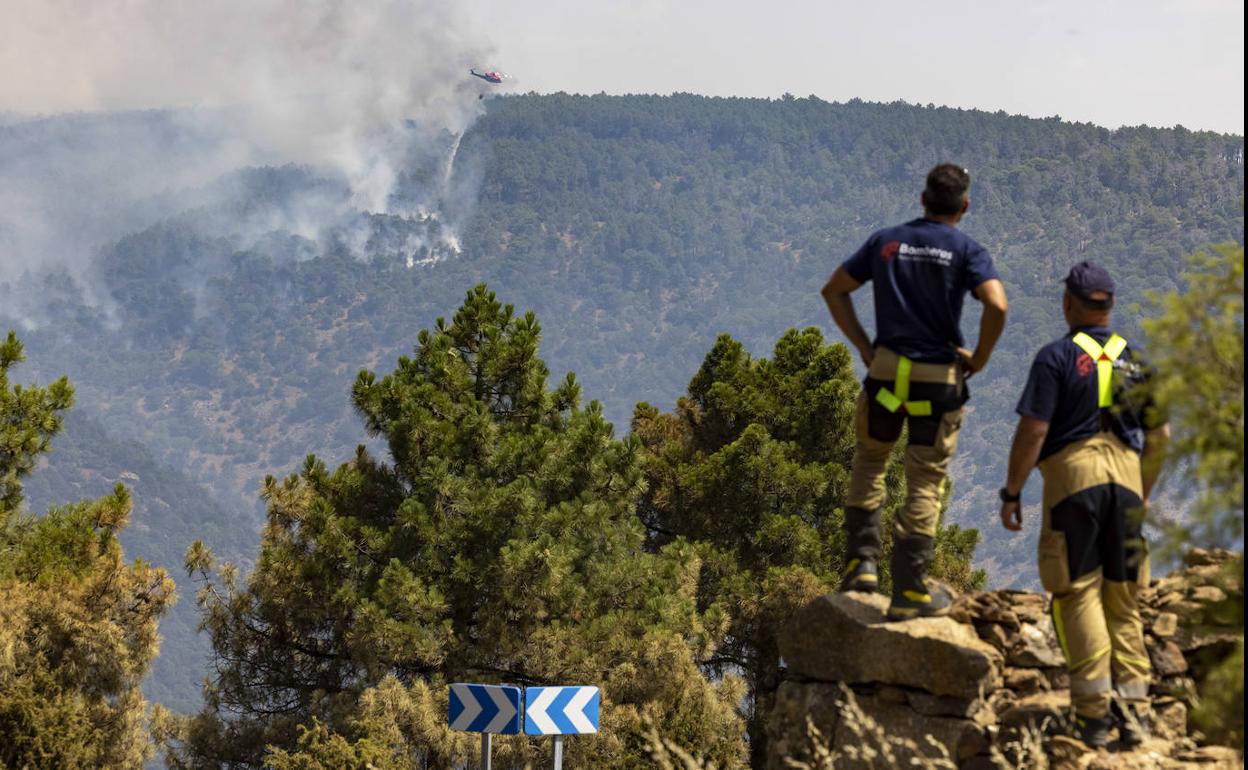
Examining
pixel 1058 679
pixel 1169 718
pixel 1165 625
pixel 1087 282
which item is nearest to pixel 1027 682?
pixel 1058 679

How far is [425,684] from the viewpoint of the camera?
2673 cm

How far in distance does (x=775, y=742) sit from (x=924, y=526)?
4.99ft

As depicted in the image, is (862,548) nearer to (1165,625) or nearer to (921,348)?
(921,348)

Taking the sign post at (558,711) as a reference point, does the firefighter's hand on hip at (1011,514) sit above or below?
above

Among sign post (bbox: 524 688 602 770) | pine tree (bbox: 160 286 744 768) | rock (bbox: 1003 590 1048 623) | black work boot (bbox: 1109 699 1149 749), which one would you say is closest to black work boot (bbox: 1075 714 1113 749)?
black work boot (bbox: 1109 699 1149 749)

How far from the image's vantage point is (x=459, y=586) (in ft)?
91.7

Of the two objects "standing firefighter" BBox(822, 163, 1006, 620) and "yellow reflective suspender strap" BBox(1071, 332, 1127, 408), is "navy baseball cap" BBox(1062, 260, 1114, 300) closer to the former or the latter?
"yellow reflective suspender strap" BBox(1071, 332, 1127, 408)

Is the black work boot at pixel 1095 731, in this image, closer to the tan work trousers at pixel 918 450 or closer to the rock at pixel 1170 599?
the tan work trousers at pixel 918 450

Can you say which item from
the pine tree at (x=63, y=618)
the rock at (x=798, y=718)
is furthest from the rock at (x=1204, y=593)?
the pine tree at (x=63, y=618)

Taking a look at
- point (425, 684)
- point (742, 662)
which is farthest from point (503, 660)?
point (742, 662)

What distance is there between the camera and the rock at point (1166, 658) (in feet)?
32.0

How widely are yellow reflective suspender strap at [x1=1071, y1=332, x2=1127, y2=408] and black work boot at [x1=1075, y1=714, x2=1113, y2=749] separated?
148 cm

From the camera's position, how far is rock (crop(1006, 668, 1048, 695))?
32.0 feet

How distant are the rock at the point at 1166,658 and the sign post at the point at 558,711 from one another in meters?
3.91
